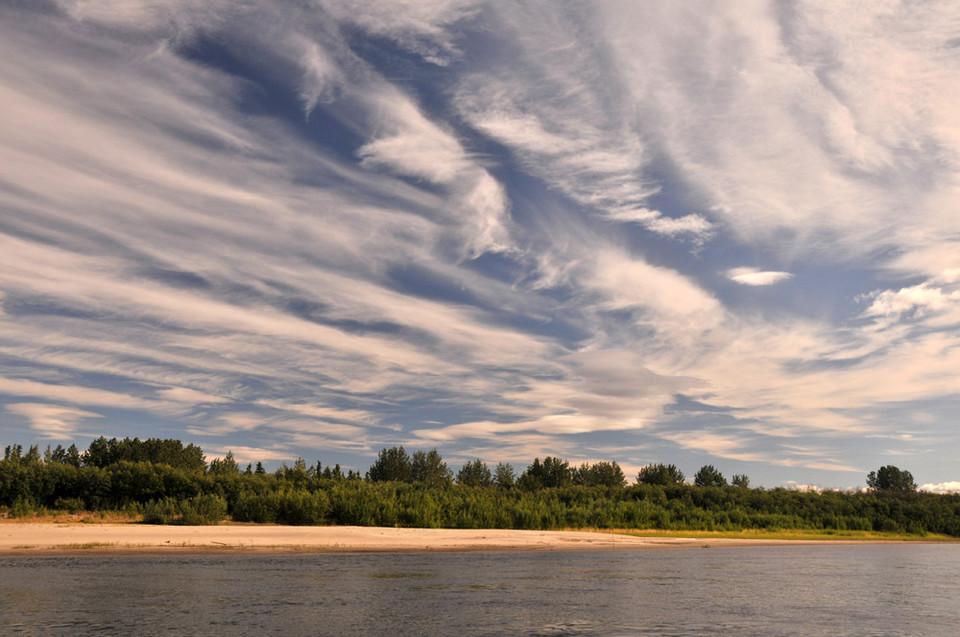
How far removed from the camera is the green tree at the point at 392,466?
17912 cm

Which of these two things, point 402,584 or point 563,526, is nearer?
point 402,584

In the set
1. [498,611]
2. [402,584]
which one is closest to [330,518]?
[402,584]

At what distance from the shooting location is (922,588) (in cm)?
3578

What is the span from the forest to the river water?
24766 millimetres

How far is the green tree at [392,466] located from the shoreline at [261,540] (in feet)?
376

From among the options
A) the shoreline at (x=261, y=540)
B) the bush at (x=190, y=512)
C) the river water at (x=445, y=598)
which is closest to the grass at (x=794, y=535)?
the shoreline at (x=261, y=540)

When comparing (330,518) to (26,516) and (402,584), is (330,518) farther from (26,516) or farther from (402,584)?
(402,584)

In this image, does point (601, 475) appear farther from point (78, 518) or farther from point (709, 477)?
point (78, 518)

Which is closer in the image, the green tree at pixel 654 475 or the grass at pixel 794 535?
the grass at pixel 794 535

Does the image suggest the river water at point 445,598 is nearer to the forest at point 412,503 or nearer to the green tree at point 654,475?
the forest at point 412,503

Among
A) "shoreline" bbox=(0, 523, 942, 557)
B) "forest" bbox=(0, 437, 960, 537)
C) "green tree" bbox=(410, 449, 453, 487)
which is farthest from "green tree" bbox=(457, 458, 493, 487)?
"shoreline" bbox=(0, 523, 942, 557)

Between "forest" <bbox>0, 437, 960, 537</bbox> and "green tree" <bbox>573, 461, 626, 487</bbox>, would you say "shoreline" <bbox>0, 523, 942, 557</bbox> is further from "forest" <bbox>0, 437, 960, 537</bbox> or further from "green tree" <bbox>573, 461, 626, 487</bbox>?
"green tree" <bbox>573, 461, 626, 487</bbox>

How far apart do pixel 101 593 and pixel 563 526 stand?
208ft

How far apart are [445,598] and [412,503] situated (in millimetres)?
47344
